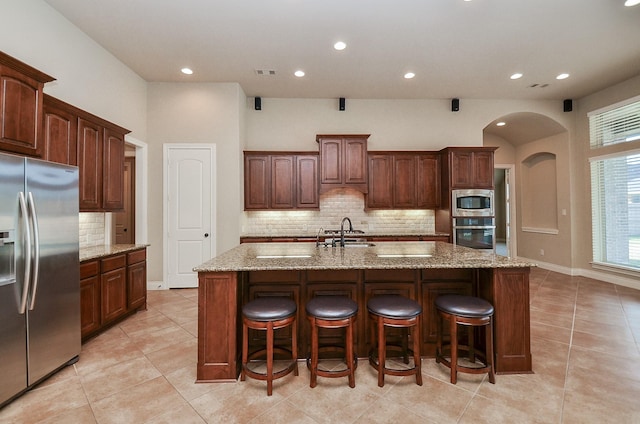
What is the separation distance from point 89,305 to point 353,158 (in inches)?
163

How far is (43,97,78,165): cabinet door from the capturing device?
2.61 meters

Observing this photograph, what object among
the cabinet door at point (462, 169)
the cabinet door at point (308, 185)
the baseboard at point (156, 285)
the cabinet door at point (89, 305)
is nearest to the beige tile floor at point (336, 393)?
the cabinet door at point (89, 305)

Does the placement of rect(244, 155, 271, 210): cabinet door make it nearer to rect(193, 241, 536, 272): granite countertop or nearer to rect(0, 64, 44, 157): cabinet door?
rect(193, 241, 536, 272): granite countertop

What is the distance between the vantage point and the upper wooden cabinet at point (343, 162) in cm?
500

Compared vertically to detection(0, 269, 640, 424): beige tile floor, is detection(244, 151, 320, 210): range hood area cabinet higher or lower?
higher

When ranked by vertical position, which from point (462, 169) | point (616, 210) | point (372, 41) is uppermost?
point (372, 41)

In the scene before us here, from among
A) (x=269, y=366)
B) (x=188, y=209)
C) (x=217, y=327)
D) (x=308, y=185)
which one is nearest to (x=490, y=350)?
(x=269, y=366)

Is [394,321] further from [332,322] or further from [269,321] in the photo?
[269,321]

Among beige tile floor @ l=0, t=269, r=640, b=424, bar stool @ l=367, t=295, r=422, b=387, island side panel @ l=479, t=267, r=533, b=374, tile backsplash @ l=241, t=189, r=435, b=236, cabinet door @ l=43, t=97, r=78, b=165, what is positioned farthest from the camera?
tile backsplash @ l=241, t=189, r=435, b=236

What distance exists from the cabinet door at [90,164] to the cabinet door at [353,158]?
3.50 metres

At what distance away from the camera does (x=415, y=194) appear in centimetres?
518

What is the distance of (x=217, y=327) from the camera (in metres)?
2.10

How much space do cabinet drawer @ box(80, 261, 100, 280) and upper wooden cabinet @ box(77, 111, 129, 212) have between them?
0.63 metres

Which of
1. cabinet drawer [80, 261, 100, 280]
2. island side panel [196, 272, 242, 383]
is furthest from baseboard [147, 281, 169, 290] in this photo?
island side panel [196, 272, 242, 383]
